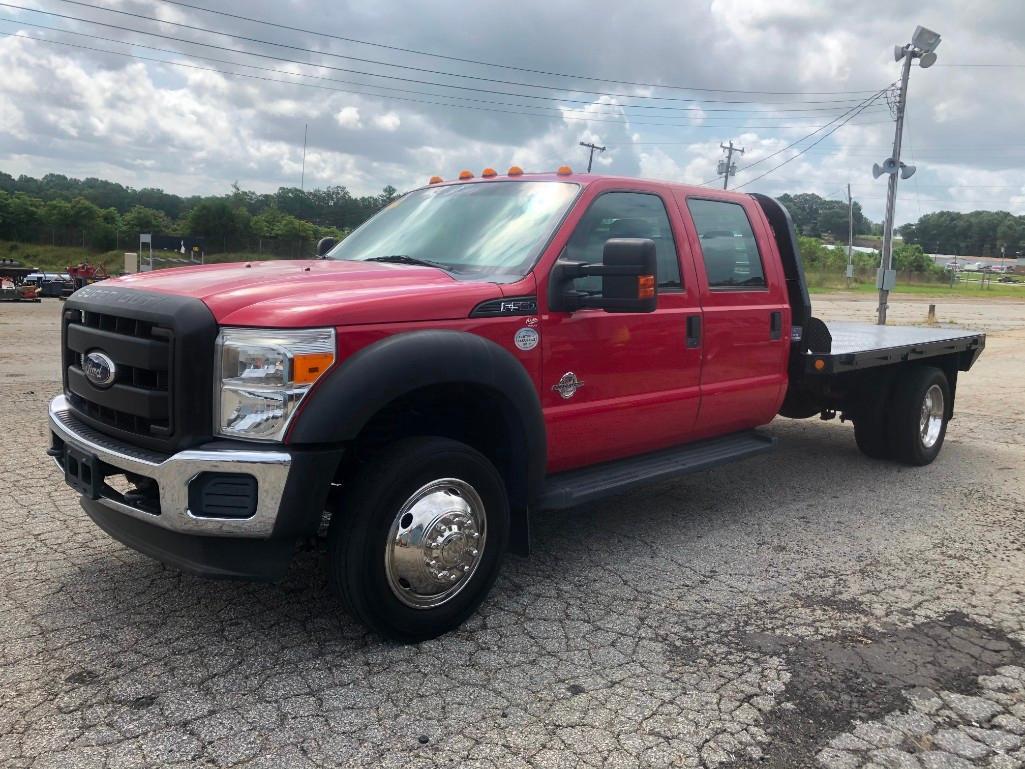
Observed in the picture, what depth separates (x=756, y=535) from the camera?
200 inches

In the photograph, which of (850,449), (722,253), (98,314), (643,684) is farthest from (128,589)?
(850,449)

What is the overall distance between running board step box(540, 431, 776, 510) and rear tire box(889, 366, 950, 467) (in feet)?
6.19

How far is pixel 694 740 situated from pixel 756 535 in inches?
93.6

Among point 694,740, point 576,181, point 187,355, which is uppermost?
point 576,181

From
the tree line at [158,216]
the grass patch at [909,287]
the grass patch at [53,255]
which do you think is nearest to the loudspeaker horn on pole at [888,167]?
the tree line at [158,216]

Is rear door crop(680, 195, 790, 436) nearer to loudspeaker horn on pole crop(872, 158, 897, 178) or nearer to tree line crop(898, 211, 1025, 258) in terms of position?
loudspeaker horn on pole crop(872, 158, 897, 178)

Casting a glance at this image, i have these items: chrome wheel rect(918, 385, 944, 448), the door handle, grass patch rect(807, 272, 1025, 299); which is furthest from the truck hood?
grass patch rect(807, 272, 1025, 299)

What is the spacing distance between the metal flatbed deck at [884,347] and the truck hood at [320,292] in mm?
2896

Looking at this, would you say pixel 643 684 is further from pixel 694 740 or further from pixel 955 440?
pixel 955 440

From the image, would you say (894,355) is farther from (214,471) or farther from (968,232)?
(968,232)

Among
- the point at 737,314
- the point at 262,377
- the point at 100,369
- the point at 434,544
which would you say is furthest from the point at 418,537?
the point at 737,314

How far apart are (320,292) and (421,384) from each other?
1.73 ft

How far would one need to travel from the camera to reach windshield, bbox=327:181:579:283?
161 inches

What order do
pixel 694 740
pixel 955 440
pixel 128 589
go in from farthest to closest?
pixel 955 440 < pixel 128 589 < pixel 694 740
